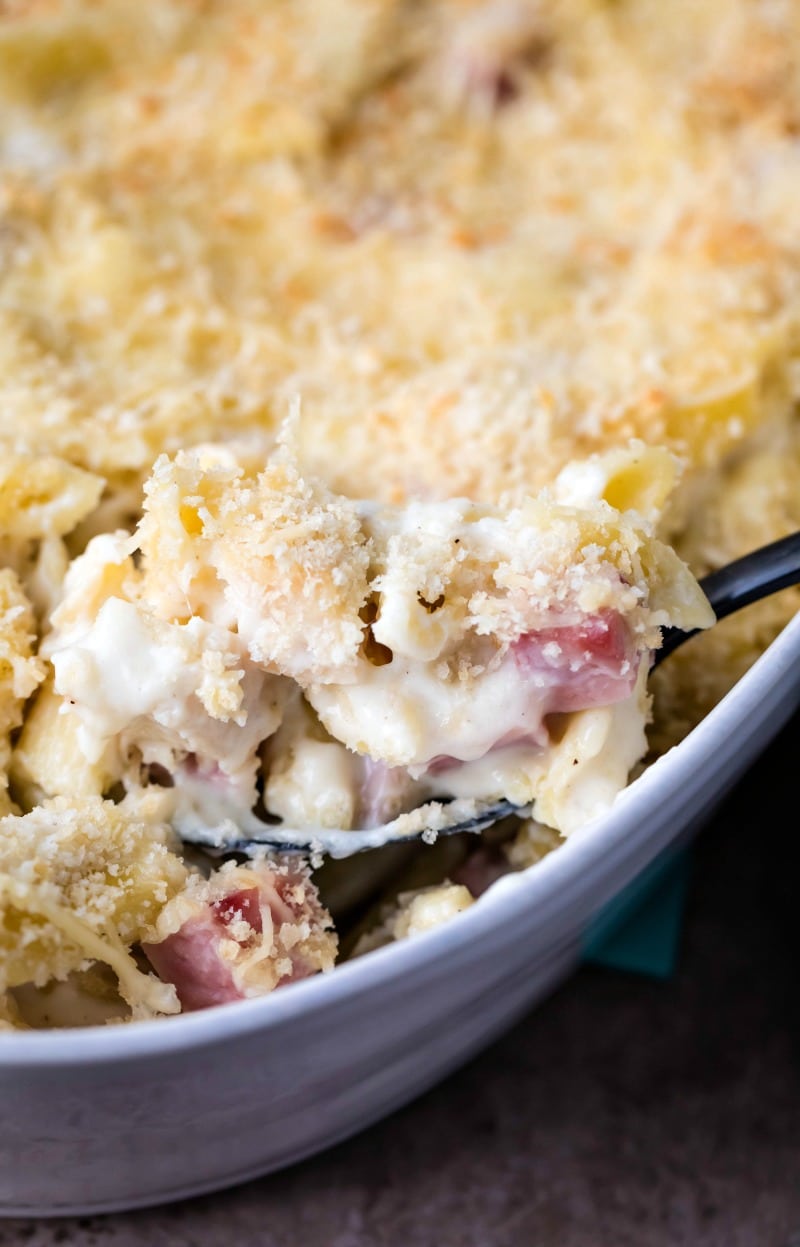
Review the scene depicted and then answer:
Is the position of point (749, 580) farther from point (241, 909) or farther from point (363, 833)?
point (241, 909)

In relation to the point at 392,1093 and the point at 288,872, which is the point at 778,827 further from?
the point at 288,872

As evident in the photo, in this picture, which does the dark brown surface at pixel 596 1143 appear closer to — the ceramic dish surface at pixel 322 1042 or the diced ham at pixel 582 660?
the ceramic dish surface at pixel 322 1042

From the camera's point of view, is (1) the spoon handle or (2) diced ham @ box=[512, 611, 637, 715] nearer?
(2) diced ham @ box=[512, 611, 637, 715]

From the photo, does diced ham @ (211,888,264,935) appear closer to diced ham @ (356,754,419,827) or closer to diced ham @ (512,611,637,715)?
diced ham @ (356,754,419,827)

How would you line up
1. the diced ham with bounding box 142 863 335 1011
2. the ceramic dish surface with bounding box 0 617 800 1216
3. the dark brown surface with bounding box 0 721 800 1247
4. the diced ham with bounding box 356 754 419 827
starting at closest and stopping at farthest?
the ceramic dish surface with bounding box 0 617 800 1216 → the diced ham with bounding box 142 863 335 1011 → the diced ham with bounding box 356 754 419 827 → the dark brown surface with bounding box 0 721 800 1247

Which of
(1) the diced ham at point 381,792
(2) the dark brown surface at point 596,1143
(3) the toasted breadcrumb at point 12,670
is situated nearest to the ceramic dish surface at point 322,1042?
(2) the dark brown surface at point 596,1143

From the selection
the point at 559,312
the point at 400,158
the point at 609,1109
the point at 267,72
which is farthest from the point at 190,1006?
the point at 267,72

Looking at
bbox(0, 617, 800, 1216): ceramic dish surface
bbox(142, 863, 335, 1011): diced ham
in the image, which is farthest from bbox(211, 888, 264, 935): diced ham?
bbox(0, 617, 800, 1216): ceramic dish surface
